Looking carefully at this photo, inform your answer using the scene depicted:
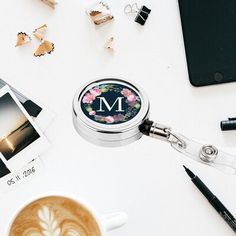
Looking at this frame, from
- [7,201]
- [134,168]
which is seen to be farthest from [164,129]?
[7,201]

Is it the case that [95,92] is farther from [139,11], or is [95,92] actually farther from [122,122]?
[139,11]

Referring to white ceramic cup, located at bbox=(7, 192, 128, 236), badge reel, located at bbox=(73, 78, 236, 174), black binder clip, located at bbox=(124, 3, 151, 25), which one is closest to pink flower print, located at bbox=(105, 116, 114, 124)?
badge reel, located at bbox=(73, 78, 236, 174)

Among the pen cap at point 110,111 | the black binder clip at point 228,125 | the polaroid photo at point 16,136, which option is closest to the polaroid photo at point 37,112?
the polaroid photo at point 16,136

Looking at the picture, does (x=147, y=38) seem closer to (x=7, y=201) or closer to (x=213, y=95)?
(x=213, y=95)

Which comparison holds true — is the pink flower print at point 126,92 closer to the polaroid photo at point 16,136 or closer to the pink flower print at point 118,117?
the pink flower print at point 118,117

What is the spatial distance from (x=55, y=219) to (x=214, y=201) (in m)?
0.22

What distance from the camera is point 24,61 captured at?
839 millimetres

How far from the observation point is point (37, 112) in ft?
2.70

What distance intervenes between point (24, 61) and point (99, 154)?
18 centimetres

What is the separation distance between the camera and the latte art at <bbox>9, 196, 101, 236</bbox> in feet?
2.33

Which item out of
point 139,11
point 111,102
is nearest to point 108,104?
point 111,102

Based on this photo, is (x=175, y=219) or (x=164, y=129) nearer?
(x=164, y=129)

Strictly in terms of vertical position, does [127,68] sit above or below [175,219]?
above

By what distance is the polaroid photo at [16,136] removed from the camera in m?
0.82
